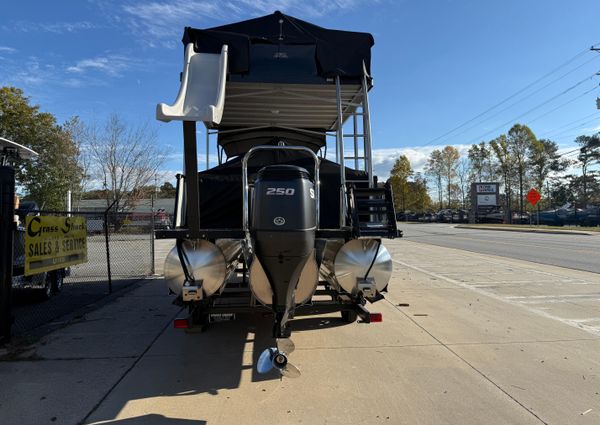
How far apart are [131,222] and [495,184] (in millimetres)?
58717

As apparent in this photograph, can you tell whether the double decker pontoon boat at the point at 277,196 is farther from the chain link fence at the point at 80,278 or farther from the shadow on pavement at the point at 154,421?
the chain link fence at the point at 80,278

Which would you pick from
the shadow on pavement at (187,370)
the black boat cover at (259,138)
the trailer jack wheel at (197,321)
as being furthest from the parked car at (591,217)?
the trailer jack wheel at (197,321)

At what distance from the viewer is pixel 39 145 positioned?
89.3 feet

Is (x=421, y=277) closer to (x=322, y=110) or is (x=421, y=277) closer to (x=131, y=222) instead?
(x=322, y=110)

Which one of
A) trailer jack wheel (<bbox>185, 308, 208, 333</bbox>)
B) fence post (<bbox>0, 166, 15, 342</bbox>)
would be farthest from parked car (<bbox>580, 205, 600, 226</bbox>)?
fence post (<bbox>0, 166, 15, 342</bbox>)

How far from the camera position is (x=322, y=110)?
6.77m

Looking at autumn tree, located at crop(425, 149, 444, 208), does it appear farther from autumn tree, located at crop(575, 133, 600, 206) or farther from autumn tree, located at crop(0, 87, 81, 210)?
autumn tree, located at crop(0, 87, 81, 210)

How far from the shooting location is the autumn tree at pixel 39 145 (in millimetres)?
26641

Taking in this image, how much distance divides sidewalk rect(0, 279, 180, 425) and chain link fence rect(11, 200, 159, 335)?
0.86 m

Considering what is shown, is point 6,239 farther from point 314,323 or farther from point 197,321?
point 314,323

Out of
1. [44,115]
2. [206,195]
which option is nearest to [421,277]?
[206,195]

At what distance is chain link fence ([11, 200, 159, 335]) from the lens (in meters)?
7.12

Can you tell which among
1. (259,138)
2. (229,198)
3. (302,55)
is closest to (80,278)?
(259,138)

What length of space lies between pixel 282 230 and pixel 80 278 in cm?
914
